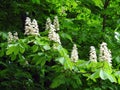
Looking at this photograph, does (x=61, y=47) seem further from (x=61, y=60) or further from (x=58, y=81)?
(x=58, y=81)

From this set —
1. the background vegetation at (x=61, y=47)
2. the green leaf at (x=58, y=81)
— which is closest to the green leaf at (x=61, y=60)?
the background vegetation at (x=61, y=47)

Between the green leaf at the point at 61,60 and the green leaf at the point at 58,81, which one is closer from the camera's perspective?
the green leaf at the point at 61,60

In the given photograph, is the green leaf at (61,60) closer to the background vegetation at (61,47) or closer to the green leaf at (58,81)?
the background vegetation at (61,47)

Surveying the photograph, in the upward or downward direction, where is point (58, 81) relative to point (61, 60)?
downward

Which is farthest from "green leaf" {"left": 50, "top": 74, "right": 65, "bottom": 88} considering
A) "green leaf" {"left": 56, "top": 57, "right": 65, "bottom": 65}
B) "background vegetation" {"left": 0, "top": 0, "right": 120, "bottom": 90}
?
"green leaf" {"left": 56, "top": 57, "right": 65, "bottom": 65}

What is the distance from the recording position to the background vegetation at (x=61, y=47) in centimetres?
330

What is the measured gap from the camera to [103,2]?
5.57 metres

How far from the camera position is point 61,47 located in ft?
10.7

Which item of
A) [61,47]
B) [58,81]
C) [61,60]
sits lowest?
[58,81]

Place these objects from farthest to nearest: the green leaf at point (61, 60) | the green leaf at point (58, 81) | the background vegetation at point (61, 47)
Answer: the green leaf at point (58, 81), the background vegetation at point (61, 47), the green leaf at point (61, 60)

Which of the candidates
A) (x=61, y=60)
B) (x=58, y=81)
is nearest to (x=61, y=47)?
(x=61, y=60)

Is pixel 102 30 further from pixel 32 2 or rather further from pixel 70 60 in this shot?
pixel 70 60

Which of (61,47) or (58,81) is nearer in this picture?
(61,47)

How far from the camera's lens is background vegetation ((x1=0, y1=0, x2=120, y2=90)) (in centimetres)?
330
